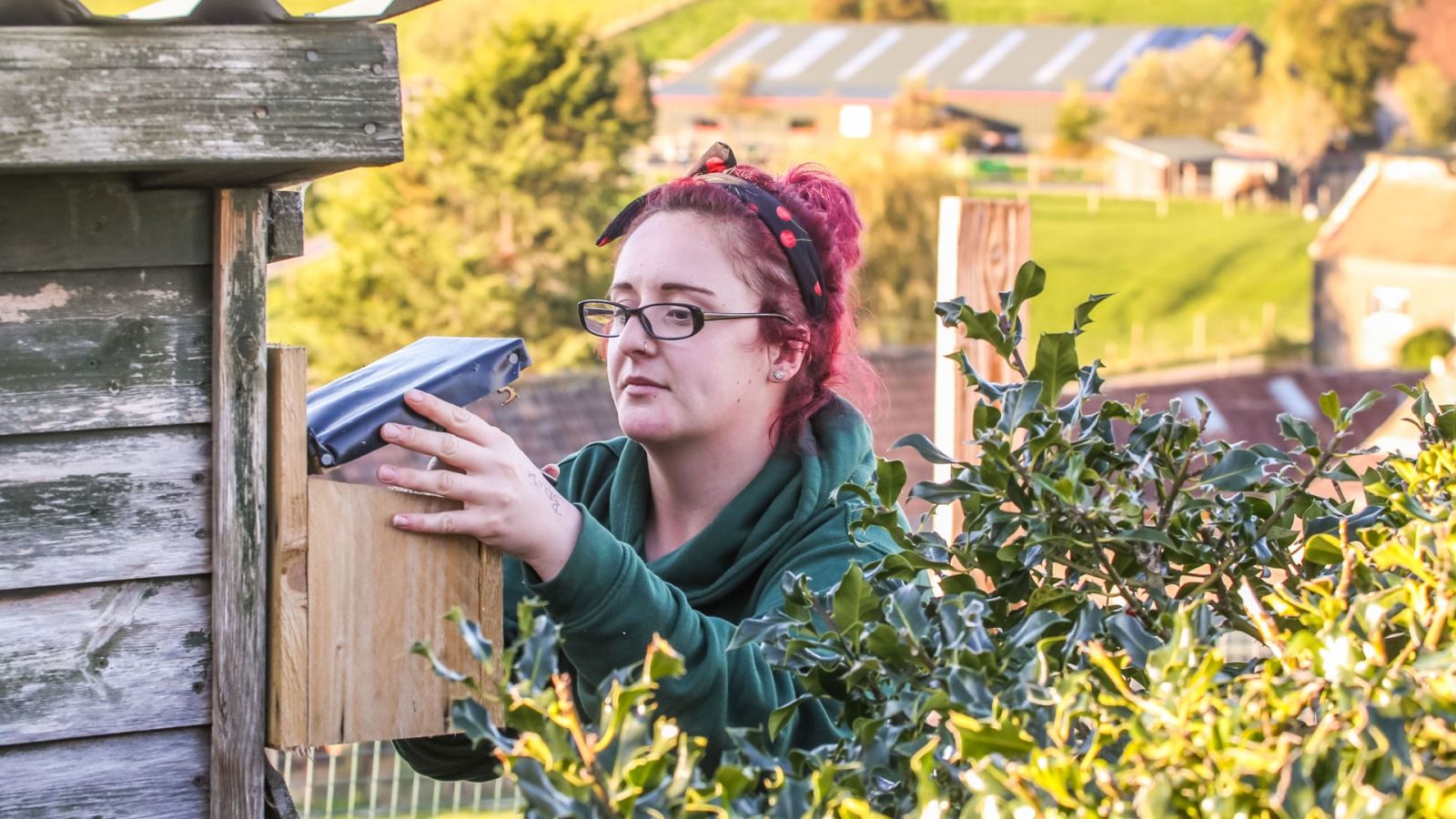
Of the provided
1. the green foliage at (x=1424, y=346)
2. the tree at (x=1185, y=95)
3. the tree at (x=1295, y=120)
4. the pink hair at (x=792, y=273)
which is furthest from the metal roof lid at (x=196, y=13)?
the tree at (x=1185, y=95)

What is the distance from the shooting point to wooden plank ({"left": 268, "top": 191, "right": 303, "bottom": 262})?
71.5 inches

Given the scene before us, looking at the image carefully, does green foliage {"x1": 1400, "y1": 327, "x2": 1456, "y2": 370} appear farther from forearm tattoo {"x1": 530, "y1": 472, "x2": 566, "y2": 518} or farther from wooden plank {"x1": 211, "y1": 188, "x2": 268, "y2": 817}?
wooden plank {"x1": 211, "y1": 188, "x2": 268, "y2": 817}

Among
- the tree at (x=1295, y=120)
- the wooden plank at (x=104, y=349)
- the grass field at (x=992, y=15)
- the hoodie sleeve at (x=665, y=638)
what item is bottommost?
the hoodie sleeve at (x=665, y=638)

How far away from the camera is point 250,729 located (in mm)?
1812

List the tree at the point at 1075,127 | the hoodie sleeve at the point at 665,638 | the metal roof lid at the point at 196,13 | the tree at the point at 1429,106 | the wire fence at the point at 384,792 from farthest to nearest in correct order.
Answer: the tree at the point at 1075,127 → the tree at the point at 1429,106 → the wire fence at the point at 384,792 → the hoodie sleeve at the point at 665,638 → the metal roof lid at the point at 196,13

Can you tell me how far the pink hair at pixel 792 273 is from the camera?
7.40 ft

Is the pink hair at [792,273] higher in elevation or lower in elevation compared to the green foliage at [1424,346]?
higher

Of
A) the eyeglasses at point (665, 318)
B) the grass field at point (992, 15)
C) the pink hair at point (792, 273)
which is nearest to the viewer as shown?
the eyeglasses at point (665, 318)

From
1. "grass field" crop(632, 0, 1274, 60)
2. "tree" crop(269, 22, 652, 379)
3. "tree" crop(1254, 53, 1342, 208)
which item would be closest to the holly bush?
"tree" crop(269, 22, 652, 379)

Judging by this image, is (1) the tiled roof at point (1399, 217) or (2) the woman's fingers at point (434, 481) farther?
(1) the tiled roof at point (1399, 217)

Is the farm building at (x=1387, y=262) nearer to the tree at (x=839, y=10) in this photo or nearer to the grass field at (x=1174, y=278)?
the grass field at (x=1174, y=278)

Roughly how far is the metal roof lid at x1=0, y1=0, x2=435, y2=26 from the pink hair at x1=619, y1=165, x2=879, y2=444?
0.71 meters

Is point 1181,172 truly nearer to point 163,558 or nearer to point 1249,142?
point 1249,142

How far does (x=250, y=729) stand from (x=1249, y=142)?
272ft
